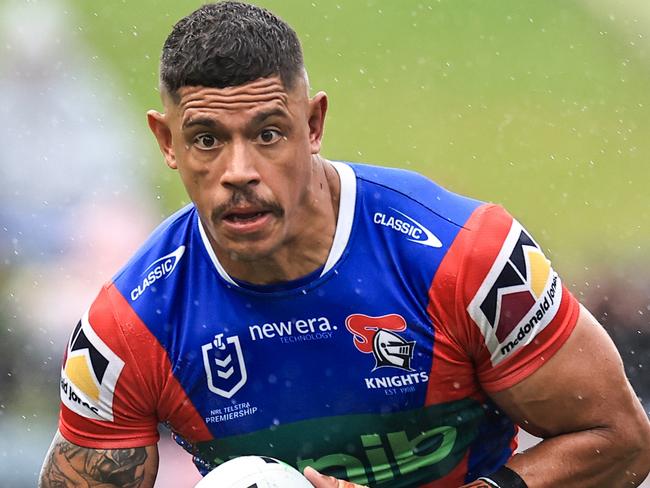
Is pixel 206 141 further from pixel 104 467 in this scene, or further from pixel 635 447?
pixel 635 447

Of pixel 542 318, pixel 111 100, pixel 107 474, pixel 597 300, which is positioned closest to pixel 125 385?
pixel 107 474

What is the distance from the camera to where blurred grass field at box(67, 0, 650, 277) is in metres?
7.95

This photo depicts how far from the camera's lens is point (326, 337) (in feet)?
12.5

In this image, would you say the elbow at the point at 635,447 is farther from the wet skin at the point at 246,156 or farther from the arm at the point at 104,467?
the arm at the point at 104,467

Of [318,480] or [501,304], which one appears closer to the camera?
[318,480]

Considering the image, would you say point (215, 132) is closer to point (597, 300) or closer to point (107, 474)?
point (107, 474)

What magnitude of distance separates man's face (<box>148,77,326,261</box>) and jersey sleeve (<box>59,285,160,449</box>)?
514mm

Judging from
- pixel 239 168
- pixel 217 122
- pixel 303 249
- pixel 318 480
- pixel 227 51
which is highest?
pixel 227 51

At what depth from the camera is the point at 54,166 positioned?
7.85 metres

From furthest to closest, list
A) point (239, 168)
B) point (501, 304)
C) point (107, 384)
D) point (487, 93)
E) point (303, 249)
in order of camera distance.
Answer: point (487, 93)
point (107, 384)
point (303, 249)
point (501, 304)
point (239, 168)

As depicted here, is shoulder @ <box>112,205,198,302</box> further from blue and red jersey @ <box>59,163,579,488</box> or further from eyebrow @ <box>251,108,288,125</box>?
eyebrow @ <box>251,108,288,125</box>

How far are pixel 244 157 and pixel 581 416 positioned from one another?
1.24 metres

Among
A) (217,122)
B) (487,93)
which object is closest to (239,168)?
(217,122)

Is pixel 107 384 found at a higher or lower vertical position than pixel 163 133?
lower
